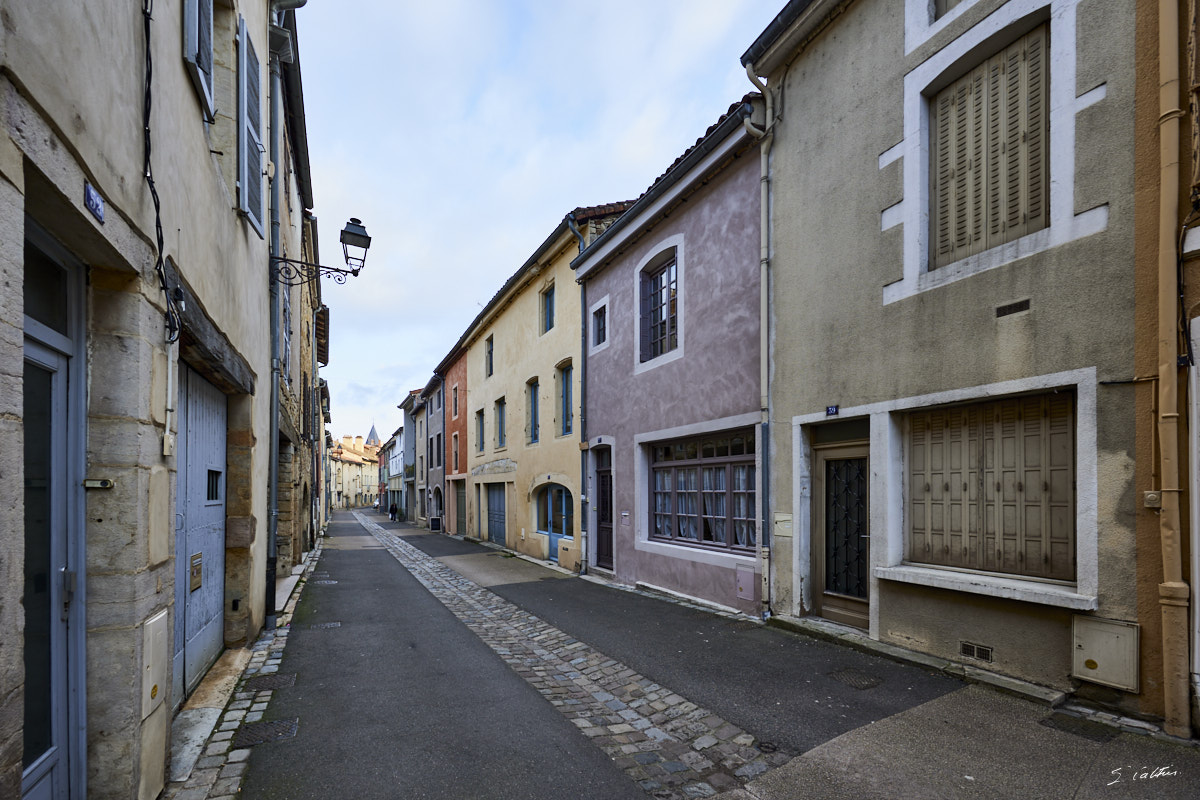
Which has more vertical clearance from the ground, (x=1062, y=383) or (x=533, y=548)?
(x=1062, y=383)

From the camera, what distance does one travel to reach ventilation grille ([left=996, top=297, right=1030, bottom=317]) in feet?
15.7

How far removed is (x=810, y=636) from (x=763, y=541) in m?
1.21

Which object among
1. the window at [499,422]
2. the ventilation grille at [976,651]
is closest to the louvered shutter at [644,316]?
the ventilation grille at [976,651]

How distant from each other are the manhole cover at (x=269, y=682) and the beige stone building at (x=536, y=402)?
23.1ft

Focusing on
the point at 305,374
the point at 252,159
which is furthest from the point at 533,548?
the point at 252,159

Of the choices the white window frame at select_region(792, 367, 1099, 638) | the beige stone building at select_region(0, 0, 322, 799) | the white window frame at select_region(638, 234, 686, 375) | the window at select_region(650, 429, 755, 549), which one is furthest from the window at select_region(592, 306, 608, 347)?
the beige stone building at select_region(0, 0, 322, 799)

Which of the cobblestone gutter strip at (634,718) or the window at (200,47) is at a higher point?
the window at (200,47)

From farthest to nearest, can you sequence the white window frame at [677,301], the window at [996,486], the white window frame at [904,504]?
the white window frame at [677,301], the window at [996,486], the white window frame at [904,504]

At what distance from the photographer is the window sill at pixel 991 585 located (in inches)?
172

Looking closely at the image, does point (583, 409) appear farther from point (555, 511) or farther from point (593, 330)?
point (555, 511)

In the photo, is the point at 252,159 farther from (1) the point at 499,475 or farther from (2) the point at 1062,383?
(1) the point at 499,475

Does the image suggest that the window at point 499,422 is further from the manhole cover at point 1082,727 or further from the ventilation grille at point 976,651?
the manhole cover at point 1082,727

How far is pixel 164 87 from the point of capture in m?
3.31

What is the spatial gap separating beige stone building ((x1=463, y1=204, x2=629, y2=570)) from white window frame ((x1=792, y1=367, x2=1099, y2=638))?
595 cm
